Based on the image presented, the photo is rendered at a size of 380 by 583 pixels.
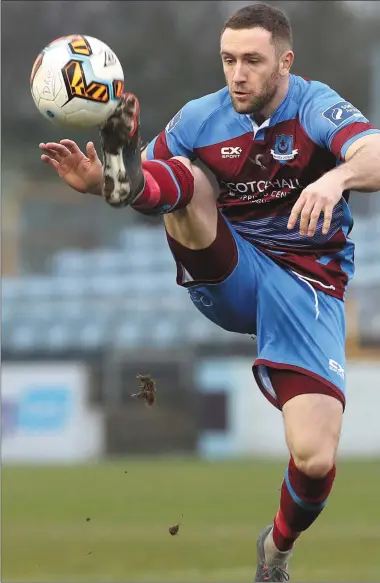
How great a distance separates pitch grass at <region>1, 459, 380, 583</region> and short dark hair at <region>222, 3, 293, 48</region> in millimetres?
3029

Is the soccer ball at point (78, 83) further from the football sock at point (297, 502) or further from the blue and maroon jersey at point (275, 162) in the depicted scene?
the football sock at point (297, 502)

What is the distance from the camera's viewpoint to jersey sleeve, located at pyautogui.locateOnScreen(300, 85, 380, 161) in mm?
6355

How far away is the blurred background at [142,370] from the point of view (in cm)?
1066

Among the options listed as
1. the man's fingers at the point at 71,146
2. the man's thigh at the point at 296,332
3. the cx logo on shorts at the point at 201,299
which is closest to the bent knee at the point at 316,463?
the man's thigh at the point at 296,332

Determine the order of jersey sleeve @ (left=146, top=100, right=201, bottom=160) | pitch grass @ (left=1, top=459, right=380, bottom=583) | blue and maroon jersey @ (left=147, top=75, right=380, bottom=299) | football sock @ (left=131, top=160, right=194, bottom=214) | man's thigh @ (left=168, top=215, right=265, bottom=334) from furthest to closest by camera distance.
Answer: pitch grass @ (left=1, top=459, right=380, bottom=583)
jersey sleeve @ (left=146, top=100, right=201, bottom=160)
man's thigh @ (left=168, top=215, right=265, bottom=334)
blue and maroon jersey @ (left=147, top=75, right=380, bottom=299)
football sock @ (left=131, top=160, right=194, bottom=214)

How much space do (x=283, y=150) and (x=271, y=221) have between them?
427 mm

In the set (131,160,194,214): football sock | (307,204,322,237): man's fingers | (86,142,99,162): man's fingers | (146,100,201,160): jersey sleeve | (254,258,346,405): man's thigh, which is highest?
(146,100,201,160): jersey sleeve

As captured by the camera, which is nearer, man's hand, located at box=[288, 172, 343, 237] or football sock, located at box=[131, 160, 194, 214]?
man's hand, located at box=[288, 172, 343, 237]

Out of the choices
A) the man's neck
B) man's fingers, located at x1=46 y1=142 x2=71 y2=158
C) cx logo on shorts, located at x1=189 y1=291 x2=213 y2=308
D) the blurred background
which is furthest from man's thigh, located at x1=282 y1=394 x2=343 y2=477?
man's fingers, located at x1=46 y1=142 x2=71 y2=158

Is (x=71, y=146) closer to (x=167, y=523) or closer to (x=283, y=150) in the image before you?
(x=283, y=150)

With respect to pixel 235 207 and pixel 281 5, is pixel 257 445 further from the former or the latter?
pixel 235 207

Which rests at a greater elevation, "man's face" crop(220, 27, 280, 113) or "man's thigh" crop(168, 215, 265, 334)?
"man's face" crop(220, 27, 280, 113)

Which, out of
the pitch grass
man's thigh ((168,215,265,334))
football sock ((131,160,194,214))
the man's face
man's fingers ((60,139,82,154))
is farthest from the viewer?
the pitch grass

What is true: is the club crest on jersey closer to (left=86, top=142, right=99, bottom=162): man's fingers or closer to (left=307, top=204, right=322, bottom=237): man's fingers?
(left=86, top=142, right=99, bottom=162): man's fingers
